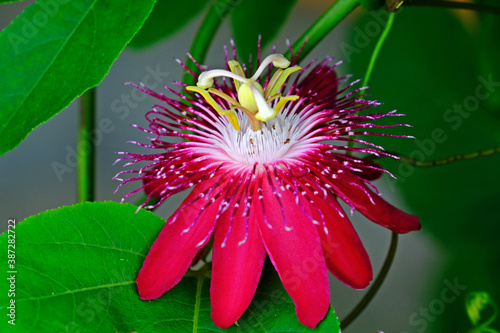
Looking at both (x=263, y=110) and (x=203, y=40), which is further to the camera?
(x=203, y=40)

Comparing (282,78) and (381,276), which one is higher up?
(282,78)

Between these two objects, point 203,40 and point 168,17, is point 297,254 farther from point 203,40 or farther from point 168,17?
point 168,17

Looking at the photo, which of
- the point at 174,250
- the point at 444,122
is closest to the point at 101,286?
the point at 174,250

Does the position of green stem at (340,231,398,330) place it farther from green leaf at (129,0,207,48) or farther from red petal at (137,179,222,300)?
green leaf at (129,0,207,48)

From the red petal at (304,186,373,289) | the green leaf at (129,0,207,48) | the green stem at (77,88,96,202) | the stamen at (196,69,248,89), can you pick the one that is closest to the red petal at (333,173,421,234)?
the red petal at (304,186,373,289)

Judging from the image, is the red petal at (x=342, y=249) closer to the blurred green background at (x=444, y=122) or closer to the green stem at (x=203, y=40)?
the green stem at (x=203, y=40)

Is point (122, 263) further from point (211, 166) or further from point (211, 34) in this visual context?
point (211, 34)
